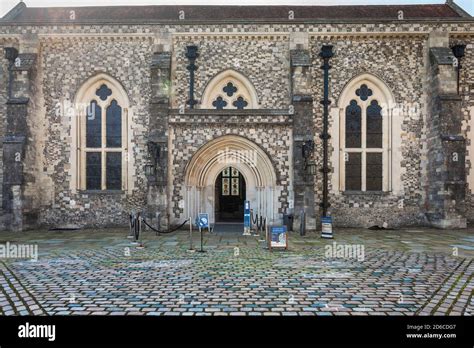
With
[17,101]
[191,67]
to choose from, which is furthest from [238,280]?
[17,101]

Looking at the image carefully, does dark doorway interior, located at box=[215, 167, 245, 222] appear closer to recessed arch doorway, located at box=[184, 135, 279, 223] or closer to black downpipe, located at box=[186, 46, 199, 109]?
recessed arch doorway, located at box=[184, 135, 279, 223]

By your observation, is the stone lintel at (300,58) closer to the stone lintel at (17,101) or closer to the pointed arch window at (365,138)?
the pointed arch window at (365,138)

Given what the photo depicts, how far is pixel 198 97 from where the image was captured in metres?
15.3

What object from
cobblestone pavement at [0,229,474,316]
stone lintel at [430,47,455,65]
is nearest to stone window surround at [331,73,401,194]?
stone lintel at [430,47,455,65]

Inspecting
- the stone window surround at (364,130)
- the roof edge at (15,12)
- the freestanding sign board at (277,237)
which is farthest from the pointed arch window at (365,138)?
the roof edge at (15,12)

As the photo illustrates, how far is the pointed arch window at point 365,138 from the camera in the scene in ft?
50.6

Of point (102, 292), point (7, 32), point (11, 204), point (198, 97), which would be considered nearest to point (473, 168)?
point (198, 97)

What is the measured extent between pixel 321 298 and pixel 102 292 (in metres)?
3.58

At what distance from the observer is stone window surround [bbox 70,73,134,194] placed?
50.0ft

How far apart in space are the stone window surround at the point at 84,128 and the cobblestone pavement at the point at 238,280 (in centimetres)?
501

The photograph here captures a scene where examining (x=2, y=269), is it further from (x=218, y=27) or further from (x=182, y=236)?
(x=218, y=27)

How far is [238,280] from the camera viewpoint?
246 inches

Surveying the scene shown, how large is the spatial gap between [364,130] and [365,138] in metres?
0.38

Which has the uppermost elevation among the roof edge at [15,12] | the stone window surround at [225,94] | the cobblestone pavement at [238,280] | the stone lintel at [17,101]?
the roof edge at [15,12]
